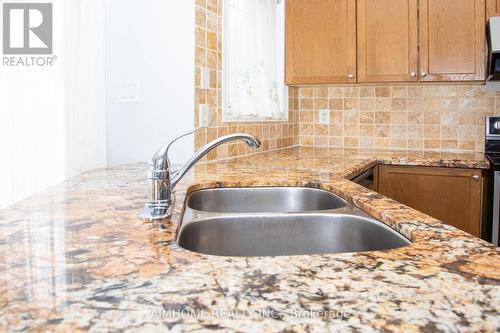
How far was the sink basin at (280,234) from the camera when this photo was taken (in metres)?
1.13

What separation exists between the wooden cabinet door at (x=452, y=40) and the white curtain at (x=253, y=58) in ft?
3.07

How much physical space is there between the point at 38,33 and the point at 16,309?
1.65 meters

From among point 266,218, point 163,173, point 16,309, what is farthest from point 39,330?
point 266,218

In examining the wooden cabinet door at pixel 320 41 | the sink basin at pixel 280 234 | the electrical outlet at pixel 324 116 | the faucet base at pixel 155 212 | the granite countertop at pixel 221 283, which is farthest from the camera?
the electrical outlet at pixel 324 116

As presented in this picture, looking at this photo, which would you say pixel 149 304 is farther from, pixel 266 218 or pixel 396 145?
pixel 396 145

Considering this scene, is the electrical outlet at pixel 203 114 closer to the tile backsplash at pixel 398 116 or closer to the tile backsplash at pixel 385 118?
the tile backsplash at pixel 385 118

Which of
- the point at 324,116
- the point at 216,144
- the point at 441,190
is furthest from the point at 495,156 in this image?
the point at 216,144

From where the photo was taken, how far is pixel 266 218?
1.20 m

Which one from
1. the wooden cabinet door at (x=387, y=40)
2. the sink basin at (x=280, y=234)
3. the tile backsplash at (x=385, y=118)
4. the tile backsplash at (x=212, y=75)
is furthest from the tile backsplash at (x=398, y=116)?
the sink basin at (x=280, y=234)

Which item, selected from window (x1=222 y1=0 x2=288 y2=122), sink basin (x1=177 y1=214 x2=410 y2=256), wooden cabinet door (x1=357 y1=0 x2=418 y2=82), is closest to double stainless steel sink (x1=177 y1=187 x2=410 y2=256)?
sink basin (x1=177 y1=214 x2=410 y2=256)

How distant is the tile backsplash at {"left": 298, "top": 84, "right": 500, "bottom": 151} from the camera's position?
3014mm

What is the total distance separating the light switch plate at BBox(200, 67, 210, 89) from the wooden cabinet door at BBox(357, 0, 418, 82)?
118 cm

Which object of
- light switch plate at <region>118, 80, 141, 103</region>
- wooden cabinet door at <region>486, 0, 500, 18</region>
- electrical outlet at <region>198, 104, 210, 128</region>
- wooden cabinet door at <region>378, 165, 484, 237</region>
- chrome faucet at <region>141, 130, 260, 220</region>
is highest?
wooden cabinet door at <region>486, 0, 500, 18</region>

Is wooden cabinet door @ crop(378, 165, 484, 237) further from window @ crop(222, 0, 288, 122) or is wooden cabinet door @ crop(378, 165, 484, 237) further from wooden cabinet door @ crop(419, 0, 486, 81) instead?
window @ crop(222, 0, 288, 122)
